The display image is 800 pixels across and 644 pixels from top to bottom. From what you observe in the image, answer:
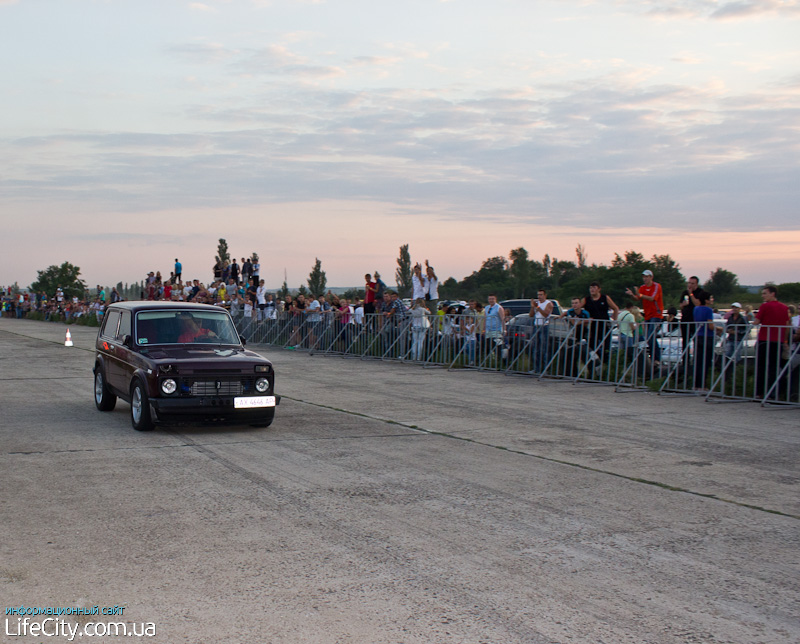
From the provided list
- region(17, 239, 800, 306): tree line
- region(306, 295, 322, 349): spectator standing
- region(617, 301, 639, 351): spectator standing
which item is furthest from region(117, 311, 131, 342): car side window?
region(17, 239, 800, 306): tree line

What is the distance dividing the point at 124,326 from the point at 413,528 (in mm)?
7262

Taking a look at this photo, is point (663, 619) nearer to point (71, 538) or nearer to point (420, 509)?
point (420, 509)

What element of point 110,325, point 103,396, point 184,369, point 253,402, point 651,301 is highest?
point 651,301

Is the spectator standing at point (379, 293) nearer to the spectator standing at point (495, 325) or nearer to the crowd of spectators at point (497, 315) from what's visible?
the crowd of spectators at point (497, 315)

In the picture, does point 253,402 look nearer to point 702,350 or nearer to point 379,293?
point 702,350

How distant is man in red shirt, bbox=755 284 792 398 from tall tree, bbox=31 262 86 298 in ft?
491

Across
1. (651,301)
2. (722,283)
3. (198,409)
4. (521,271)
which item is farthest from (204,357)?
(521,271)

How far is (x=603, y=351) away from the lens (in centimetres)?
1670

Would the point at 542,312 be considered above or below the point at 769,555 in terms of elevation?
above

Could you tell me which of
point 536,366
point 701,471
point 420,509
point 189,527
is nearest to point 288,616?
point 189,527

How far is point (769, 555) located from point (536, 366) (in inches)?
508

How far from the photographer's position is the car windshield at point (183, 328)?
1138 cm

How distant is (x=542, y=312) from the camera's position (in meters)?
18.5

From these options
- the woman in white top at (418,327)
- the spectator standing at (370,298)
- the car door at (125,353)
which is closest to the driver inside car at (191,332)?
the car door at (125,353)
